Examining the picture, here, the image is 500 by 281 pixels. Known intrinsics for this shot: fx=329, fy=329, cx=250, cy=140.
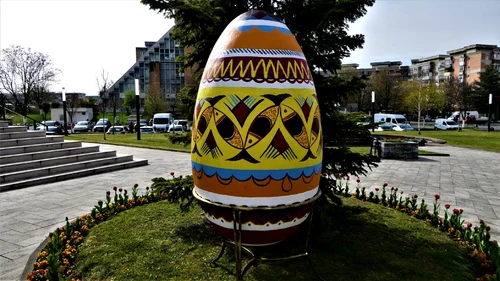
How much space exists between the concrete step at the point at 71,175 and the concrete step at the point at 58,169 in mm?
254

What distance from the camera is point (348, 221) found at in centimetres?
687

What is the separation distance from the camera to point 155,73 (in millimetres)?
66375

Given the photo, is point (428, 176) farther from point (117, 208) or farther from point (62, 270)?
point (62, 270)

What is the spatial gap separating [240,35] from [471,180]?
11778 millimetres

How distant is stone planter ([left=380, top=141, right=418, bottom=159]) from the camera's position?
1662 cm

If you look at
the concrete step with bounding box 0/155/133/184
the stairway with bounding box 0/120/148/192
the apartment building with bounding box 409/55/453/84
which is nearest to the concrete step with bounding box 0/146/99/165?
the stairway with bounding box 0/120/148/192

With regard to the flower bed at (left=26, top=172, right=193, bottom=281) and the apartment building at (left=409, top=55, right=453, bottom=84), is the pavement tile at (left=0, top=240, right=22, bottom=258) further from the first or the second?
the apartment building at (left=409, top=55, right=453, bottom=84)

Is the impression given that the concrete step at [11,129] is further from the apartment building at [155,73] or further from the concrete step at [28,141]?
the apartment building at [155,73]

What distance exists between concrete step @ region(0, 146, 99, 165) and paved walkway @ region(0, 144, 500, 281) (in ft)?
6.76

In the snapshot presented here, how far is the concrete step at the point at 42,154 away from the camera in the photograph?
11.6 m

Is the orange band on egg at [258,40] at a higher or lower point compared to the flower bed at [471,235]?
higher

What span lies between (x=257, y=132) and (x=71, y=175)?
10.7 m

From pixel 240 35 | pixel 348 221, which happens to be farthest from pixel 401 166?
pixel 240 35

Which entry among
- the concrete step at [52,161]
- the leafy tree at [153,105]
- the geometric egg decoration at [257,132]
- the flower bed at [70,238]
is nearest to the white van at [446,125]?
the leafy tree at [153,105]
